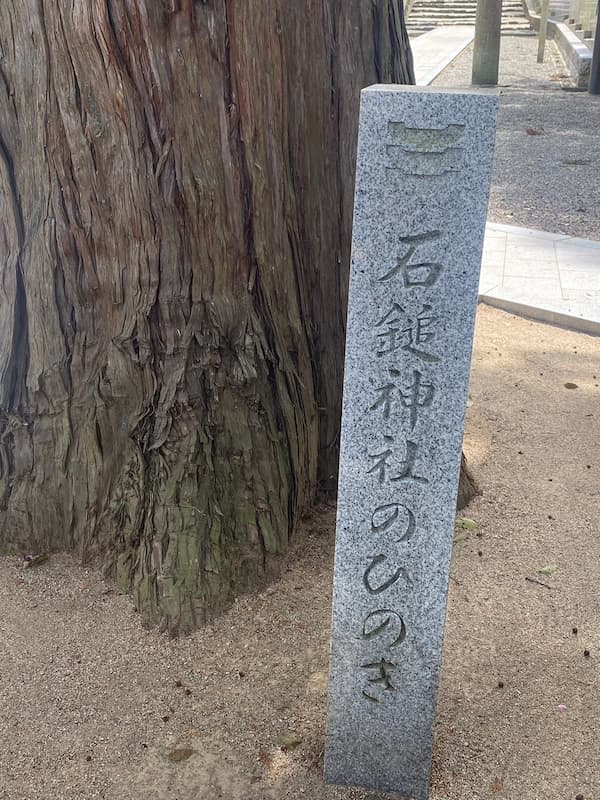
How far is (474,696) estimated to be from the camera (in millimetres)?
2664

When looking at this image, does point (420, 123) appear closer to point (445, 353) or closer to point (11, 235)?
point (445, 353)

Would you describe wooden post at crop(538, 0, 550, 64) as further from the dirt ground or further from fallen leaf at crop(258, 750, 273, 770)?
fallen leaf at crop(258, 750, 273, 770)

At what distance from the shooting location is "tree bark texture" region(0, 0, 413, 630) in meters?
2.54

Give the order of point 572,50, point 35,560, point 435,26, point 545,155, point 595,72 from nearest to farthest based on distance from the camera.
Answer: point 35,560, point 545,155, point 595,72, point 572,50, point 435,26

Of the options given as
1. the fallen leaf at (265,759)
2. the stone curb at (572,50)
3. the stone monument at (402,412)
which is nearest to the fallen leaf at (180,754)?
the fallen leaf at (265,759)

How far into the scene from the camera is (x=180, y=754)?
2.46 meters

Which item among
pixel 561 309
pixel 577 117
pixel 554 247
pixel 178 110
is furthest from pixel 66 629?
pixel 577 117

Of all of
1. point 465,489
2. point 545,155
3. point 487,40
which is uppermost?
point 487,40

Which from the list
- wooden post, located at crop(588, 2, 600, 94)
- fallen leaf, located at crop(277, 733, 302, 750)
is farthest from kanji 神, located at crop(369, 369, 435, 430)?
wooden post, located at crop(588, 2, 600, 94)

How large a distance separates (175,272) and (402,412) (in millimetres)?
1165

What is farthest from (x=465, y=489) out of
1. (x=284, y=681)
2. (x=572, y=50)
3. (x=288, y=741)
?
(x=572, y=50)

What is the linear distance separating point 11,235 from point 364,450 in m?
1.77

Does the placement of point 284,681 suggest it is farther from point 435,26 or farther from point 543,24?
point 435,26

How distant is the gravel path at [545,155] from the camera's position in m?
8.00
